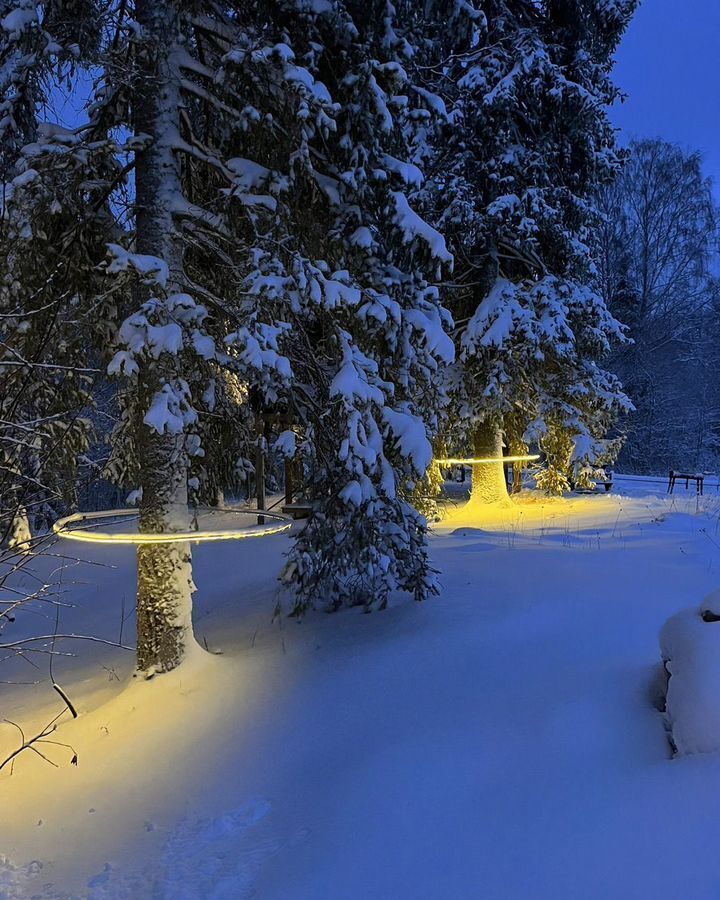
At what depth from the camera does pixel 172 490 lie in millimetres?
4820

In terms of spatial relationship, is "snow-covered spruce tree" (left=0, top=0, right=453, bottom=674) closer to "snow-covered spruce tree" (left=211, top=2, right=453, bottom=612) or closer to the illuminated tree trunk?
"snow-covered spruce tree" (left=211, top=2, right=453, bottom=612)

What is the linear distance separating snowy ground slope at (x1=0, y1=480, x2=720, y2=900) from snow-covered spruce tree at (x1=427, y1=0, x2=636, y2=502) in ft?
18.0

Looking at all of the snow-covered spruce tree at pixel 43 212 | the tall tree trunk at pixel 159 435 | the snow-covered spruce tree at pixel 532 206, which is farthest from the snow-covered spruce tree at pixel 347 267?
the snow-covered spruce tree at pixel 532 206

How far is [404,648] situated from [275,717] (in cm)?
102

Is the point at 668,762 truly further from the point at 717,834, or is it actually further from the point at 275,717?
the point at 275,717

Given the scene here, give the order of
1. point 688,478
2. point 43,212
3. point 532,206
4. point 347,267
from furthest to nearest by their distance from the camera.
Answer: point 688,478 < point 532,206 < point 347,267 < point 43,212

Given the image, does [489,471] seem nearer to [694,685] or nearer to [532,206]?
[532,206]

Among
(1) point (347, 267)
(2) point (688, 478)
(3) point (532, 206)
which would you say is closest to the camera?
(1) point (347, 267)

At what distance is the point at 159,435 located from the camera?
4.76 metres

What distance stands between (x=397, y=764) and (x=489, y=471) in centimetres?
940

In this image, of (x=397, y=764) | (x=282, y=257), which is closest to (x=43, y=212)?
(x=282, y=257)

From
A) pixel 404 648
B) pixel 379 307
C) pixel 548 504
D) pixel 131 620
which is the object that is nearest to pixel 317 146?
pixel 379 307

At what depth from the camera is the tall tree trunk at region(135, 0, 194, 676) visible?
187 inches

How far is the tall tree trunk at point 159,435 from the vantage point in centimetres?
474
